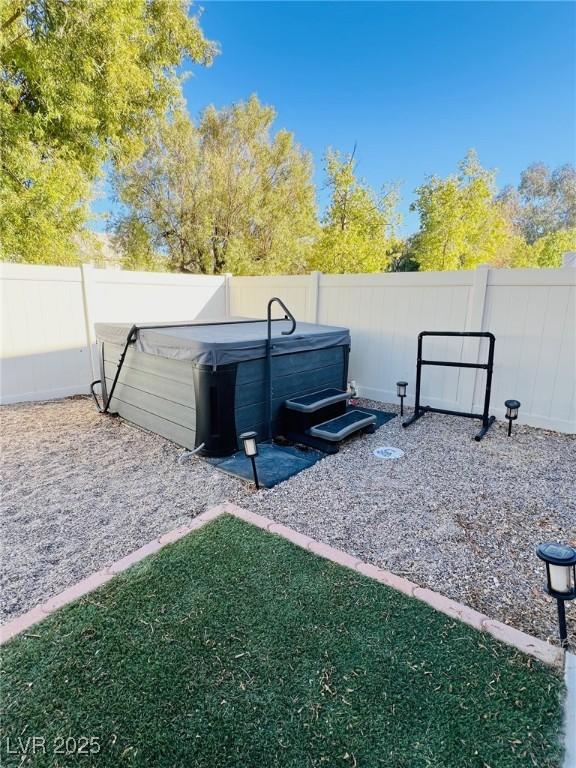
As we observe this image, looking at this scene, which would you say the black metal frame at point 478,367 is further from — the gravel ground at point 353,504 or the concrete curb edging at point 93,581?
the concrete curb edging at point 93,581

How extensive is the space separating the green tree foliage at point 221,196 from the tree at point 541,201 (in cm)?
2052

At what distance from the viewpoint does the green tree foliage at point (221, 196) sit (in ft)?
34.6

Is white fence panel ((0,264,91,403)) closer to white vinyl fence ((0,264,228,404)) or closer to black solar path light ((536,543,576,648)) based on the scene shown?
white vinyl fence ((0,264,228,404))

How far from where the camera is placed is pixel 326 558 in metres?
2.04

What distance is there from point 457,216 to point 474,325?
7.65 metres

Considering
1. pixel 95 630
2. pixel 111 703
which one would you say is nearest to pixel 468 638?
pixel 111 703

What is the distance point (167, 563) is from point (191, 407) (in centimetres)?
155

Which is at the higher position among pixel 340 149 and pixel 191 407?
pixel 340 149

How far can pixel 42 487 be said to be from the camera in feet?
9.29

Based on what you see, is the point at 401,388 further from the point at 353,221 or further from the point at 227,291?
the point at 353,221

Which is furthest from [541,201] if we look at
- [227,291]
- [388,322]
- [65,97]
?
[65,97]

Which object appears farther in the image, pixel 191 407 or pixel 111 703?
pixel 191 407

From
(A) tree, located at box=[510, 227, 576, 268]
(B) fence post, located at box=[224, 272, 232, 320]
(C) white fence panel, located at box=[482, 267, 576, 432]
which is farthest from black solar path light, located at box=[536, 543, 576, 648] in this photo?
(A) tree, located at box=[510, 227, 576, 268]

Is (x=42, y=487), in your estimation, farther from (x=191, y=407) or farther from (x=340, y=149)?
(x=340, y=149)
